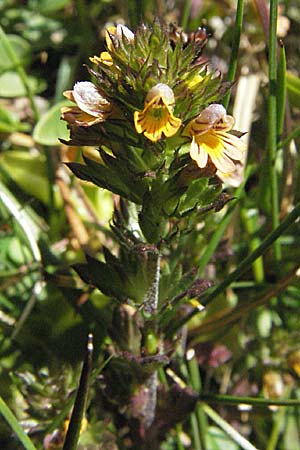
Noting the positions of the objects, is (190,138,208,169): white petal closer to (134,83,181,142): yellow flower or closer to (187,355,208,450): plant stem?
(134,83,181,142): yellow flower

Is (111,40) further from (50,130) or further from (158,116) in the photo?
(50,130)

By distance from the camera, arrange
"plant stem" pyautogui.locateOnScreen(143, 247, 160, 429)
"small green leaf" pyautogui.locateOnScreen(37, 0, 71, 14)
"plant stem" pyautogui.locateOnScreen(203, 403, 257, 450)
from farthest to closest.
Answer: "small green leaf" pyautogui.locateOnScreen(37, 0, 71, 14)
"plant stem" pyautogui.locateOnScreen(203, 403, 257, 450)
"plant stem" pyautogui.locateOnScreen(143, 247, 160, 429)

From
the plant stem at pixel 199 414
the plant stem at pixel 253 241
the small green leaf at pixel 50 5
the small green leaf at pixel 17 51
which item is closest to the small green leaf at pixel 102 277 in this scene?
the plant stem at pixel 199 414

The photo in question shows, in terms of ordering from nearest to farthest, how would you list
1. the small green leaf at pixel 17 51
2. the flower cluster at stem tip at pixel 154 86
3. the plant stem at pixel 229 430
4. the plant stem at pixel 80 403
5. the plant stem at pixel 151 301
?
the plant stem at pixel 80 403 < the flower cluster at stem tip at pixel 154 86 < the plant stem at pixel 151 301 < the plant stem at pixel 229 430 < the small green leaf at pixel 17 51

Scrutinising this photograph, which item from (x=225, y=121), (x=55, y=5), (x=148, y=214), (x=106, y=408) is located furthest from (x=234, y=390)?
(x=55, y=5)

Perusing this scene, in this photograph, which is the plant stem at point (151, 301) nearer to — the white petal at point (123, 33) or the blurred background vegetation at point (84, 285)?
the blurred background vegetation at point (84, 285)

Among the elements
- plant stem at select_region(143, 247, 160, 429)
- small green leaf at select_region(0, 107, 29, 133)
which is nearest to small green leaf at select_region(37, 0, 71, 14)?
small green leaf at select_region(0, 107, 29, 133)
